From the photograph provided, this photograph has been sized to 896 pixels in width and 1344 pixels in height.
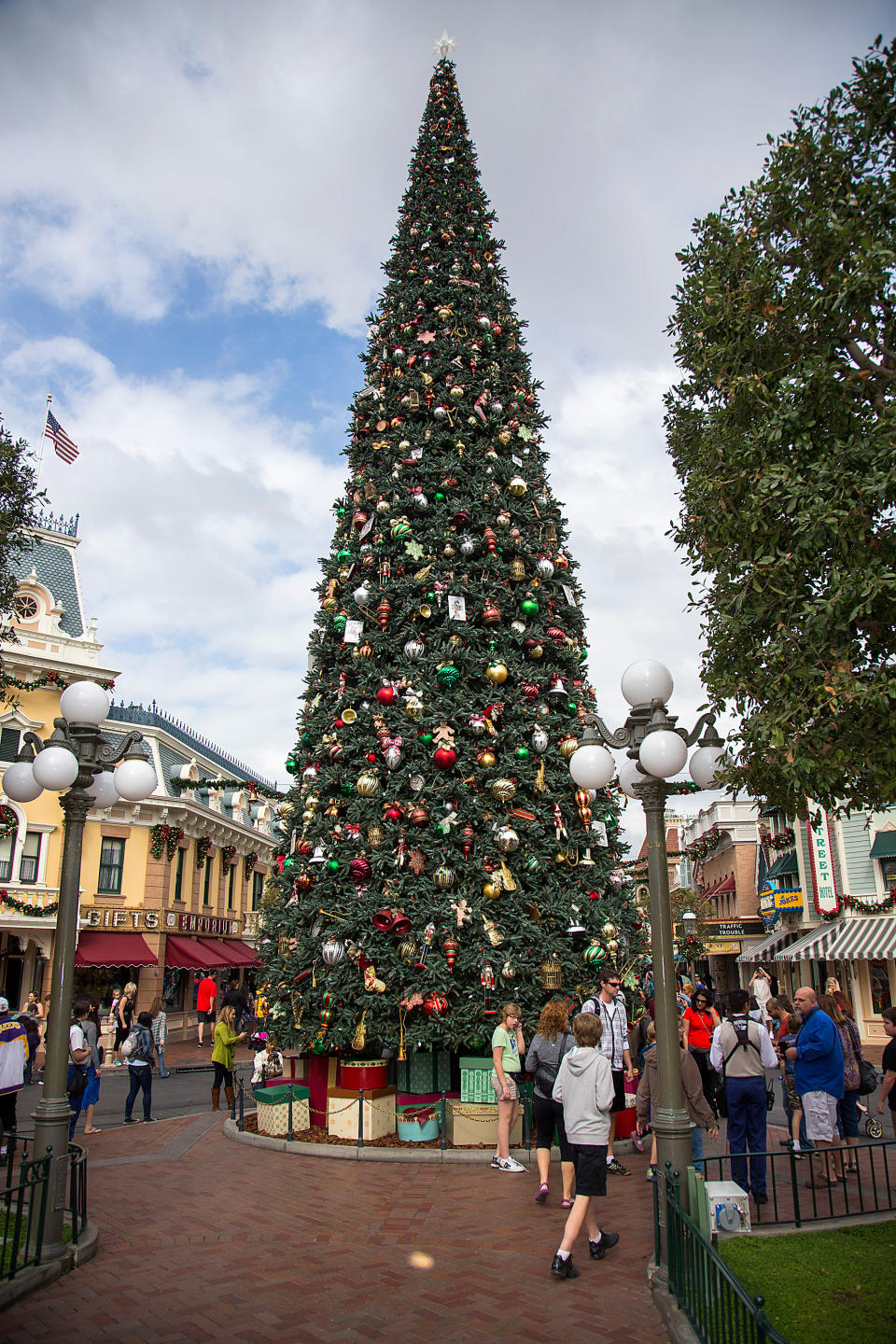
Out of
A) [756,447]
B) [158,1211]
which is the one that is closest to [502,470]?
[756,447]

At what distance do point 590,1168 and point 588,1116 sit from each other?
1.05 feet

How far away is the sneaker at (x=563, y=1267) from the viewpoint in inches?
226

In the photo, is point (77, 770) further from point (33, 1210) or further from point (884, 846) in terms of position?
point (884, 846)

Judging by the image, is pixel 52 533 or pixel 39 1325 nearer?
pixel 39 1325

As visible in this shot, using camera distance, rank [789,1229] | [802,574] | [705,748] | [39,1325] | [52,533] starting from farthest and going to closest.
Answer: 1. [52,533]
2. [802,574]
3. [705,748]
4. [789,1229]
5. [39,1325]

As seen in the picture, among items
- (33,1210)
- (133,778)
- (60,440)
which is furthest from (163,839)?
(33,1210)

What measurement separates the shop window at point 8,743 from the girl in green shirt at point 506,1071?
69.6ft

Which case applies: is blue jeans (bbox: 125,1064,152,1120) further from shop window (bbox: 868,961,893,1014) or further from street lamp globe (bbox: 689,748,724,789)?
shop window (bbox: 868,961,893,1014)

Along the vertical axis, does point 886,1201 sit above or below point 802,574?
below

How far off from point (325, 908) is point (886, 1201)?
20.8ft

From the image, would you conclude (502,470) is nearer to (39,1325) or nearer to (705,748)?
(705,748)

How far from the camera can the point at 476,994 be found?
9.87m

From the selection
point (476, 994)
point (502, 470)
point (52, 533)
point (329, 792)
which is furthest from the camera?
point (52, 533)

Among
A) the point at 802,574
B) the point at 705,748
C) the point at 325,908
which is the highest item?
the point at 802,574
